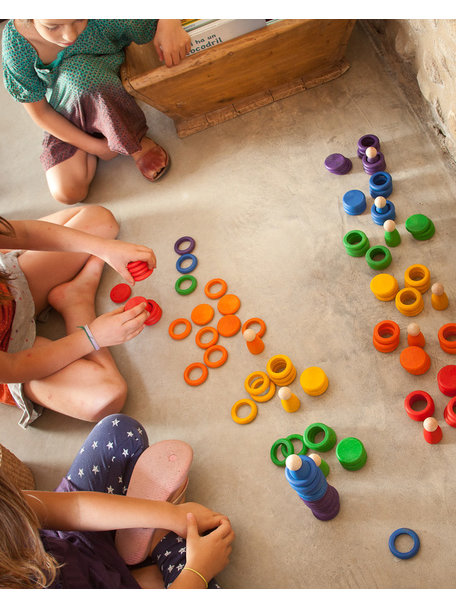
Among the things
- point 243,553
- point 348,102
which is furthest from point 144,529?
point 348,102

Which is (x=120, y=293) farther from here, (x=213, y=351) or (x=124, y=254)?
(x=213, y=351)

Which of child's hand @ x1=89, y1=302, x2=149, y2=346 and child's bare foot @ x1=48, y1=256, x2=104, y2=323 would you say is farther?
child's bare foot @ x1=48, y1=256, x2=104, y2=323

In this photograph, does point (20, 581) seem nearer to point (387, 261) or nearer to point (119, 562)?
point (119, 562)

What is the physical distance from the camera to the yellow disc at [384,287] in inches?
51.0

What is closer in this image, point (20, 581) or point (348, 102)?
point (20, 581)

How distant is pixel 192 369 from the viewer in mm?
1402

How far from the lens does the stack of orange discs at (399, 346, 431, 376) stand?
1187mm

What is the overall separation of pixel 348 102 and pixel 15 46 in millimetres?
919

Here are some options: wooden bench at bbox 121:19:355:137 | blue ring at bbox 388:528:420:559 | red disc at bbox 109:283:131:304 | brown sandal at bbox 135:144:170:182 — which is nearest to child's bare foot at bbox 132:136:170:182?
brown sandal at bbox 135:144:170:182

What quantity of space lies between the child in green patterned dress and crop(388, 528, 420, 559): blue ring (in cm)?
118

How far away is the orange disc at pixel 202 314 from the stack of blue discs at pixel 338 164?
19.1 inches

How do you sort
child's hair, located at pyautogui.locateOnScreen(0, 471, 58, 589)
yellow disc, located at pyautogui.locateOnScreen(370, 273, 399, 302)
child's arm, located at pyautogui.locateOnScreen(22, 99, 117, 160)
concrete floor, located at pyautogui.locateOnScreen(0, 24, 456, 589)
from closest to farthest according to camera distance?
1. child's hair, located at pyautogui.locateOnScreen(0, 471, 58, 589)
2. concrete floor, located at pyautogui.locateOnScreen(0, 24, 456, 589)
3. yellow disc, located at pyautogui.locateOnScreen(370, 273, 399, 302)
4. child's arm, located at pyautogui.locateOnScreen(22, 99, 117, 160)

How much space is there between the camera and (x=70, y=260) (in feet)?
5.18

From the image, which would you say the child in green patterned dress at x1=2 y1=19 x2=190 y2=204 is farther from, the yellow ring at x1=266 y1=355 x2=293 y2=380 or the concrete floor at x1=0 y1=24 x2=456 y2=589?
the yellow ring at x1=266 y1=355 x2=293 y2=380
